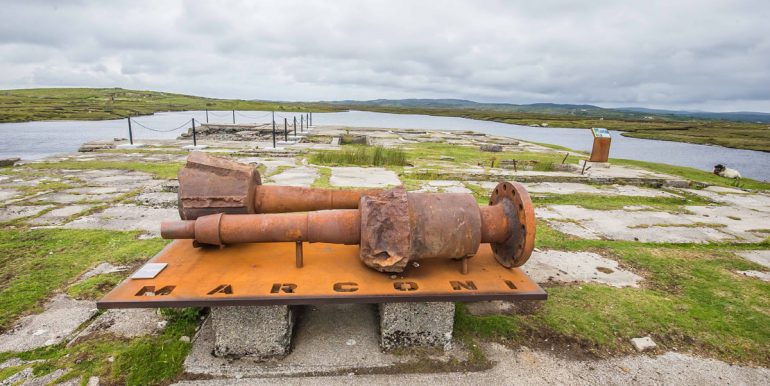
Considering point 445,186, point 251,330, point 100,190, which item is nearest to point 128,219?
point 100,190

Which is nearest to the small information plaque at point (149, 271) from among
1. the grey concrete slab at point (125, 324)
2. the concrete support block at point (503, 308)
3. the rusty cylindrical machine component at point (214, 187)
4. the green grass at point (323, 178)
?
the rusty cylindrical machine component at point (214, 187)

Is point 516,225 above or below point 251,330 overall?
above

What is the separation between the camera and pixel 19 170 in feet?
31.3

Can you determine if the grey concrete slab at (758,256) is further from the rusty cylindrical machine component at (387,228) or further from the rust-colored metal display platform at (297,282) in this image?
the rusty cylindrical machine component at (387,228)

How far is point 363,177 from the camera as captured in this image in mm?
9812

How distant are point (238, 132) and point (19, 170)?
13.1 meters

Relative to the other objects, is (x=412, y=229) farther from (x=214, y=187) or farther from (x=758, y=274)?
(x=758, y=274)

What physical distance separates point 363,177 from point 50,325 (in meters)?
7.13

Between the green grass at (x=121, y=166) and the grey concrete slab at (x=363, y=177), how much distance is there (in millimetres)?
3914

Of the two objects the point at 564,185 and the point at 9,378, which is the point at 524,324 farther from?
the point at 564,185

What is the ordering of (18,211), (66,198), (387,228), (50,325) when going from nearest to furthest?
(387,228), (50,325), (18,211), (66,198)

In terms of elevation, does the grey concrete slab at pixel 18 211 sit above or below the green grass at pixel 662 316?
above

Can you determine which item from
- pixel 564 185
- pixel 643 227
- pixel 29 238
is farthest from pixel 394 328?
pixel 564 185

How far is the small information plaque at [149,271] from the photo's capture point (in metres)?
2.88
